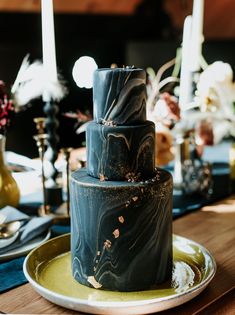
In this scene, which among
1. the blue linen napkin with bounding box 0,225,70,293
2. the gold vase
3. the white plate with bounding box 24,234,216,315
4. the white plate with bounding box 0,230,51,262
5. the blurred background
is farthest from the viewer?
the blurred background

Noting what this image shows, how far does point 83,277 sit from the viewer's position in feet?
2.93

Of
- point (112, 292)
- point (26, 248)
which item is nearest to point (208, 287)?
point (112, 292)

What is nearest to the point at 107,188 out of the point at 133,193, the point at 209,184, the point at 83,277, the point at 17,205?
the point at 133,193

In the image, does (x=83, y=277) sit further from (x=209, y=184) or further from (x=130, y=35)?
(x=130, y=35)

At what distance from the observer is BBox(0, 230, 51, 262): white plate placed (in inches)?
40.4

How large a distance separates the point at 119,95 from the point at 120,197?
0.52 feet

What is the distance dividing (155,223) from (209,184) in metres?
0.62

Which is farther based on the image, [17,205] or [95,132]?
[17,205]

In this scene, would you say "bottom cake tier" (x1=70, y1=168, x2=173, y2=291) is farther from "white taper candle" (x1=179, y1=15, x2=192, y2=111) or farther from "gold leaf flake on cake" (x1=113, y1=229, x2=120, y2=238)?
"white taper candle" (x1=179, y1=15, x2=192, y2=111)

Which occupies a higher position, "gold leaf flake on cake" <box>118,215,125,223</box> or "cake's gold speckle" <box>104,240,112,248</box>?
"gold leaf flake on cake" <box>118,215,125,223</box>

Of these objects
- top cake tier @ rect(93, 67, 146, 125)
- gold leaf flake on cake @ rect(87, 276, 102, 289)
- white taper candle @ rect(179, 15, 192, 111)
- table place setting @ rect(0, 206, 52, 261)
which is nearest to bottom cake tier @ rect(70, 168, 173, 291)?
gold leaf flake on cake @ rect(87, 276, 102, 289)

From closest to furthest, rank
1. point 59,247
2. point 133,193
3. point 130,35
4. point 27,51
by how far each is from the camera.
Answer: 1. point 133,193
2. point 59,247
3. point 27,51
4. point 130,35

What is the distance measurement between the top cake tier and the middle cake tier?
0.02 meters

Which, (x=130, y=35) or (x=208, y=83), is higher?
(x=130, y=35)
